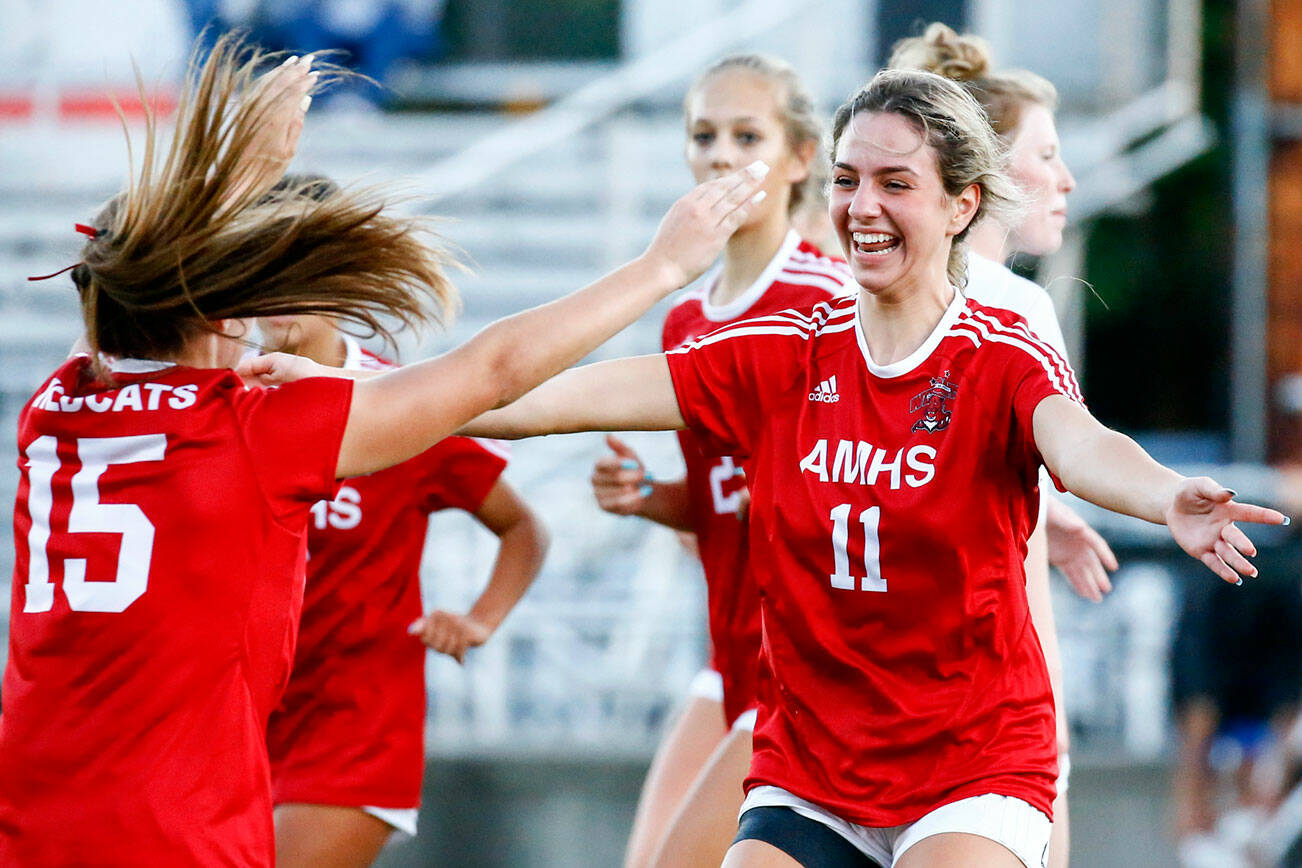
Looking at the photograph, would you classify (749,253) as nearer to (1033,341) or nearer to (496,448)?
(496,448)

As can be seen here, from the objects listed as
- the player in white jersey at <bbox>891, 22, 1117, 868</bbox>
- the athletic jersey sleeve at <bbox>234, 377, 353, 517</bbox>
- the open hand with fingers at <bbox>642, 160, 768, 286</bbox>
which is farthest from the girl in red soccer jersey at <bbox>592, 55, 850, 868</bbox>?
the athletic jersey sleeve at <bbox>234, 377, 353, 517</bbox>

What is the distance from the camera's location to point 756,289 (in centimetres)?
367

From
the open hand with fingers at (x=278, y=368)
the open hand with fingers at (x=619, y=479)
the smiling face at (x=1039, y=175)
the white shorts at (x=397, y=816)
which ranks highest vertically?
the smiling face at (x=1039, y=175)

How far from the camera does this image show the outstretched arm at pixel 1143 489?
2133mm

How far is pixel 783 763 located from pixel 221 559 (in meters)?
1.03

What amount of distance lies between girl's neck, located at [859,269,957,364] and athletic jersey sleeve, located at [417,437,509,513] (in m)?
1.15

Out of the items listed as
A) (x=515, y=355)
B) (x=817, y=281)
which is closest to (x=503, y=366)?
(x=515, y=355)

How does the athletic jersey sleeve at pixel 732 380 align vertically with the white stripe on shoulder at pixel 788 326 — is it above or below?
below

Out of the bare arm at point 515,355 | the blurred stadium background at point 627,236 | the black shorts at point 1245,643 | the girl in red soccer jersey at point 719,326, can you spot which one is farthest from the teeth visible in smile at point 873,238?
the black shorts at point 1245,643

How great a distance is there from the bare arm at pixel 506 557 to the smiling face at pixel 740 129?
3.11ft

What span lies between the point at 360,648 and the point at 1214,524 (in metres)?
1.99

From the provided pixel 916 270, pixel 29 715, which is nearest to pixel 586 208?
pixel 916 270

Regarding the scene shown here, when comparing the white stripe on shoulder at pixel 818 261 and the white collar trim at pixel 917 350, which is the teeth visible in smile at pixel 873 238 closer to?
the white collar trim at pixel 917 350

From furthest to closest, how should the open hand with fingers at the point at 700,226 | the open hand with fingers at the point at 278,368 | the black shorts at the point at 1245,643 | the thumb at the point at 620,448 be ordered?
the black shorts at the point at 1245,643, the thumb at the point at 620,448, the open hand with fingers at the point at 278,368, the open hand with fingers at the point at 700,226
